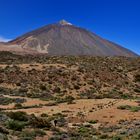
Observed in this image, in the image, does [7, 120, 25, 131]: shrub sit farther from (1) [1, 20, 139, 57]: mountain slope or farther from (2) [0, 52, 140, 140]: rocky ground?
(1) [1, 20, 139, 57]: mountain slope

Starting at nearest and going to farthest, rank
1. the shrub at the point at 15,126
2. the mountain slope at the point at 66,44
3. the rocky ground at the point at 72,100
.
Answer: the shrub at the point at 15,126, the rocky ground at the point at 72,100, the mountain slope at the point at 66,44

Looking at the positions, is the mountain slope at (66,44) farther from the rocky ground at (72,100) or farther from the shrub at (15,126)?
the shrub at (15,126)

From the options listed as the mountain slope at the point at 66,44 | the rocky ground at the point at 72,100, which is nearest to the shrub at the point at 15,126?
the rocky ground at the point at 72,100

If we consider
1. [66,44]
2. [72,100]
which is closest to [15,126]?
[72,100]

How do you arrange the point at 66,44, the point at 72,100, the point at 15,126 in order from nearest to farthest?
the point at 15,126
the point at 72,100
the point at 66,44

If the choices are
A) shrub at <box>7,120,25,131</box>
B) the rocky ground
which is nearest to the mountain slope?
the rocky ground

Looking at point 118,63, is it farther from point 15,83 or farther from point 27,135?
point 27,135

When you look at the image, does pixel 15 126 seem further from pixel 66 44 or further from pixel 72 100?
pixel 66 44

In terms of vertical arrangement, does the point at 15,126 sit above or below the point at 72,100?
below

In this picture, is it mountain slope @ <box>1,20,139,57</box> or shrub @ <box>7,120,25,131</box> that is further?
mountain slope @ <box>1,20,139,57</box>
